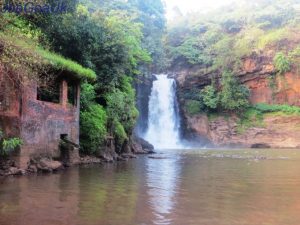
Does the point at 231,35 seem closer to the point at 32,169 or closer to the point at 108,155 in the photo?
the point at 108,155

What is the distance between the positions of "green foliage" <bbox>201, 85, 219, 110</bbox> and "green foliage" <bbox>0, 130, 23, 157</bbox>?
3209cm

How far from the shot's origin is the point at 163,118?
1743 inches

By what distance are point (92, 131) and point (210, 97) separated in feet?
85.0

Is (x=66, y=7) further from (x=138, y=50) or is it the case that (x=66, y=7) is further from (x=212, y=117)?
(x=212, y=117)

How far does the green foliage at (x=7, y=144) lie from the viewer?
14.5 m

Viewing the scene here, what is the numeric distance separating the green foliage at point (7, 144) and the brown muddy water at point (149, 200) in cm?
163

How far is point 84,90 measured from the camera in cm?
2283

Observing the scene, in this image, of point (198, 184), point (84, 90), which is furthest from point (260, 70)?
point (198, 184)

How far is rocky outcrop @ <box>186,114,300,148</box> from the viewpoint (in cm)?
4153

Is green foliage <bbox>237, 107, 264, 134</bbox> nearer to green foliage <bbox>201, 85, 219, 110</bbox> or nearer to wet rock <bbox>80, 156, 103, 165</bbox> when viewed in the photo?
green foliage <bbox>201, 85, 219, 110</bbox>

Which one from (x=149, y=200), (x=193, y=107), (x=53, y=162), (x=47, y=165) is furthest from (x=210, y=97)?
(x=149, y=200)

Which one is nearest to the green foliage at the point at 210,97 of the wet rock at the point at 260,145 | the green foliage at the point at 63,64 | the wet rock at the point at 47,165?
the wet rock at the point at 260,145

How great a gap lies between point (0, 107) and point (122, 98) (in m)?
10.8

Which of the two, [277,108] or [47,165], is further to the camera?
[277,108]
